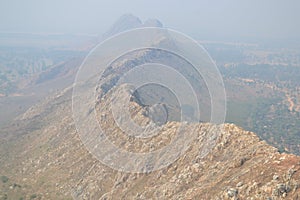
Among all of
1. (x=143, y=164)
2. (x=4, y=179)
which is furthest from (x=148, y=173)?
(x=4, y=179)

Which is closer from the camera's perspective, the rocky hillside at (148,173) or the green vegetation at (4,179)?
the rocky hillside at (148,173)

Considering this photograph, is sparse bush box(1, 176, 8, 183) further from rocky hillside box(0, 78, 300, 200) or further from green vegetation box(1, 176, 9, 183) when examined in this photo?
rocky hillside box(0, 78, 300, 200)

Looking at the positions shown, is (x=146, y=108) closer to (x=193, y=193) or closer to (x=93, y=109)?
(x=93, y=109)

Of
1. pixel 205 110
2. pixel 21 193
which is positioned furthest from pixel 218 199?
pixel 205 110

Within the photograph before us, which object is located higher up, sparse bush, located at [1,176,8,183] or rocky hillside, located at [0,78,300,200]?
rocky hillside, located at [0,78,300,200]

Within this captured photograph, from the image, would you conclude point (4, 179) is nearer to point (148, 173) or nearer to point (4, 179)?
point (4, 179)

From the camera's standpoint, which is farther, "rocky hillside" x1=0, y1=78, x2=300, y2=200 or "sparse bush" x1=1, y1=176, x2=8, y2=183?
"sparse bush" x1=1, y1=176, x2=8, y2=183

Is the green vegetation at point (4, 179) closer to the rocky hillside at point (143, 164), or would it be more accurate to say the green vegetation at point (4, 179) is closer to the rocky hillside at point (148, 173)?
the rocky hillside at point (148, 173)

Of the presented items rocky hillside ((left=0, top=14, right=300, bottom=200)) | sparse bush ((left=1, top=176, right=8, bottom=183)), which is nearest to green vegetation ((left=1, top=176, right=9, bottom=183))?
sparse bush ((left=1, top=176, right=8, bottom=183))

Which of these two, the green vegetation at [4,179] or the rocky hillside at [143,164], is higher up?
the rocky hillside at [143,164]

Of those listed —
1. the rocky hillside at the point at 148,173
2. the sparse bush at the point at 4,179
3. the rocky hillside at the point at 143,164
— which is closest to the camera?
the rocky hillside at the point at 148,173

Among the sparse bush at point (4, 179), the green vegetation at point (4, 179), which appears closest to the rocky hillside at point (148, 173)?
the green vegetation at point (4, 179)
